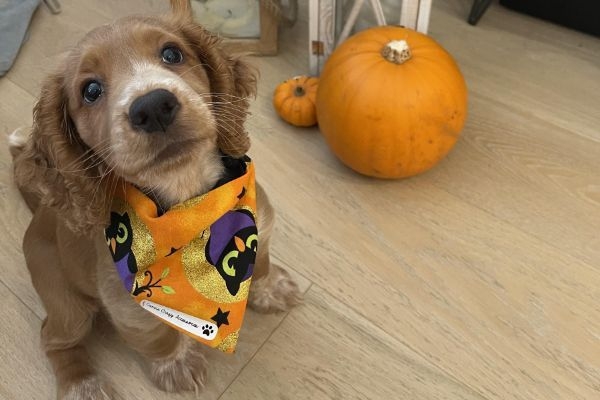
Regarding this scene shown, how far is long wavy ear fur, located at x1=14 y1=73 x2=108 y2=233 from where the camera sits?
3.70 ft

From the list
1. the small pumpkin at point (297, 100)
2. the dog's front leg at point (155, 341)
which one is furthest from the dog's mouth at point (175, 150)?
the small pumpkin at point (297, 100)

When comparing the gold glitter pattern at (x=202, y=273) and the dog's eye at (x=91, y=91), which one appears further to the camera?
the gold glitter pattern at (x=202, y=273)

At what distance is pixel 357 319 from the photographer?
1.62m

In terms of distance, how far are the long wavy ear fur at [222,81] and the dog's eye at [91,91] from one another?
9.1 inches

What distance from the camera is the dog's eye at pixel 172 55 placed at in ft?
3.75

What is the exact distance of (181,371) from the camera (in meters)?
1.48

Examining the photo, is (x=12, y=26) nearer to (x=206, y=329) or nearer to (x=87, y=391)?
(x=87, y=391)

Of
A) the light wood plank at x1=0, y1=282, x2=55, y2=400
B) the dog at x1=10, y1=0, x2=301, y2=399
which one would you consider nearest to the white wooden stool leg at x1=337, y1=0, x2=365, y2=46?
the dog at x1=10, y1=0, x2=301, y2=399

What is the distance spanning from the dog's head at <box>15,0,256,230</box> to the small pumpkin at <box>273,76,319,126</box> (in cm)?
78

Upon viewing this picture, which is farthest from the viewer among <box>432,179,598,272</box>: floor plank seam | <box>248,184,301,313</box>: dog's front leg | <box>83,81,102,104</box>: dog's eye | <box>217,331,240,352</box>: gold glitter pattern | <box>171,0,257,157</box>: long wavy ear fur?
<box>432,179,598,272</box>: floor plank seam

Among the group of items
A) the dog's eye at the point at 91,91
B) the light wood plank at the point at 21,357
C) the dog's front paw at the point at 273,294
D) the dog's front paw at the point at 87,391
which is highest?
the dog's eye at the point at 91,91

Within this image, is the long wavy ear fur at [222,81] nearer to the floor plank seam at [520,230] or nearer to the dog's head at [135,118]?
the dog's head at [135,118]

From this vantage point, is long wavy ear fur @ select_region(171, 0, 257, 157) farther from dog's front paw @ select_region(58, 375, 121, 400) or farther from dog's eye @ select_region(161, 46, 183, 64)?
dog's front paw @ select_region(58, 375, 121, 400)

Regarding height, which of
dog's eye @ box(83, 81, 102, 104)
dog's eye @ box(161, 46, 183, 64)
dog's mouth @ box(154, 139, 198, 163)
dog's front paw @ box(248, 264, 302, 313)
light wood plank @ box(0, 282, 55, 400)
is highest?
dog's eye @ box(161, 46, 183, 64)
